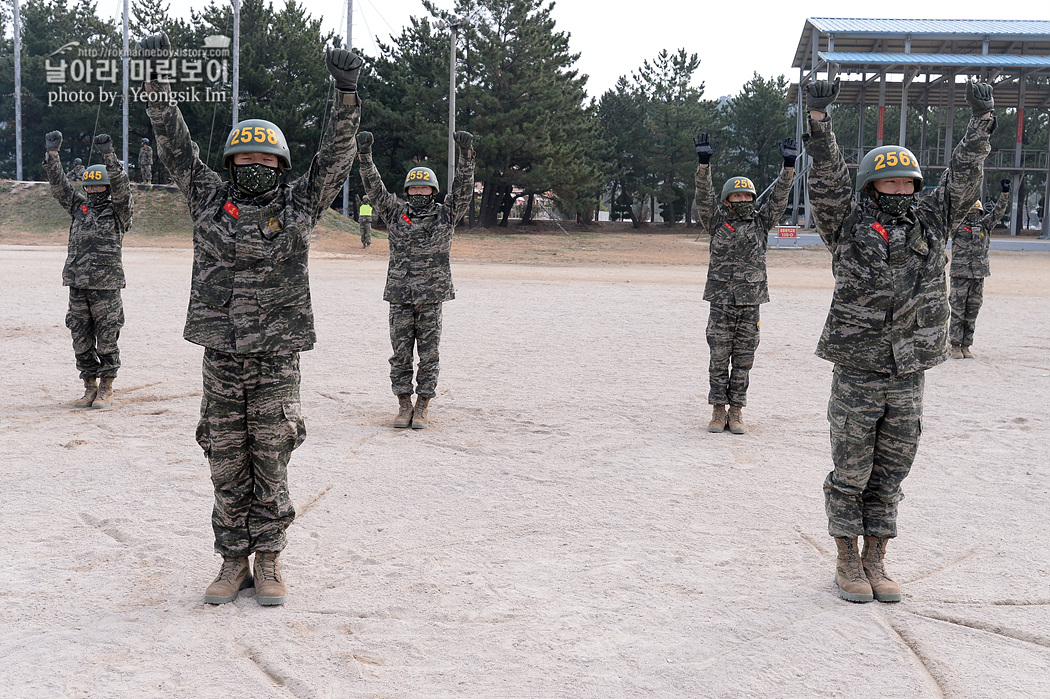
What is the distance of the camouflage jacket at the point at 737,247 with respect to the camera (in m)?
8.73

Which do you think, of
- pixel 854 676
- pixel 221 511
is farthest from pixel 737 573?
pixel 221 511


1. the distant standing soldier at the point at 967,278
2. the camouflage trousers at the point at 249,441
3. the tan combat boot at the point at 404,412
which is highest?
the distant standing soldier at the point at 967,278

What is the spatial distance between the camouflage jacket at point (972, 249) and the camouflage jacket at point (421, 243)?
28.0 ft

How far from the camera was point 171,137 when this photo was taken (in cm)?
479

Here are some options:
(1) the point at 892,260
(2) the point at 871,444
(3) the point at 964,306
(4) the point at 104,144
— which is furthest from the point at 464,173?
(3) the point at 964,306

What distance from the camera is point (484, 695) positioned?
3.89 m

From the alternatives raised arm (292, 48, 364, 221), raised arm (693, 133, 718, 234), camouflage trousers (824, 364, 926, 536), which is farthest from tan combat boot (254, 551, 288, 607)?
raised arm (693, 133, 718, 234)

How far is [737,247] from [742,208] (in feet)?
1.28

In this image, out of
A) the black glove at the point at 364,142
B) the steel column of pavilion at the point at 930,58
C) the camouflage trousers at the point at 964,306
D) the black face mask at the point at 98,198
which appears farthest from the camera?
the steel column of pavilion at the point at 930,58

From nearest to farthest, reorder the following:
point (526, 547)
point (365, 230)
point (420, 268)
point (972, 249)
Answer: point (526, 547)
point (420, 268)
point (972, 249)
point (365, 230)

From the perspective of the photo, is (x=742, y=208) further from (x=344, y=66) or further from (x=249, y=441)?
(x=249, y=441)

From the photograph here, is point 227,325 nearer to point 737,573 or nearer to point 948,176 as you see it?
point 737,573

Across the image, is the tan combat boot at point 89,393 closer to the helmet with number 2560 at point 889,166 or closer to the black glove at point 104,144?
the black glove at point 104,144

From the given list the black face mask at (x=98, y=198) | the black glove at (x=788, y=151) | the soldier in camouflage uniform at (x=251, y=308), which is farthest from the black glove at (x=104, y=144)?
the black glove at (x=788, y=151)
